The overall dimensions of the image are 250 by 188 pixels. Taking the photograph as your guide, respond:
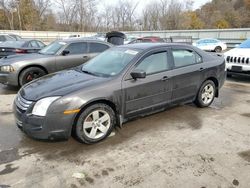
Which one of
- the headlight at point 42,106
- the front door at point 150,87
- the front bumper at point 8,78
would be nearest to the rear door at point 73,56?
the front bumper at point 8,78

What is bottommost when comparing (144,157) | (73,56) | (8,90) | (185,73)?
(144,157)

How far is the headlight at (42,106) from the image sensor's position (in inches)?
135

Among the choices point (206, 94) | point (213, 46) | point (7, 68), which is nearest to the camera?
point (206, 94)

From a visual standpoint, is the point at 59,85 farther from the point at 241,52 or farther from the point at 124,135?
the point at 241,52

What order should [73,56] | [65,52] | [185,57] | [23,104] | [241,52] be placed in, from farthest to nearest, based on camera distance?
[241,52]
[73,56]
[65,52]
[185,57]
[23,104]

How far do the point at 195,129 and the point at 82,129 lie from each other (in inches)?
80.6

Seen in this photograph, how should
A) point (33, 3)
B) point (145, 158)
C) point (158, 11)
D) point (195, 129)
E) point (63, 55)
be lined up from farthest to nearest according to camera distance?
point (158, 11) → point (33, 3) → point (63, 55) → point (195, 129) → point (145, 158)

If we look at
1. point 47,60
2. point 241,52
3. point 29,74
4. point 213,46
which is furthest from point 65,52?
point 213,46

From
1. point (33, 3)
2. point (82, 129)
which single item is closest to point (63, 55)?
point (82, 129)

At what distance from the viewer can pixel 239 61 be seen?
26.0 ft

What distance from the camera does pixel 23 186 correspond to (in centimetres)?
280

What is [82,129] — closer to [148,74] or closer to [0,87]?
[148,74]

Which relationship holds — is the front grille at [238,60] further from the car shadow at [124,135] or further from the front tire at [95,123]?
the front tire at [95,123]

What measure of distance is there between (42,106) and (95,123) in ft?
2.75
